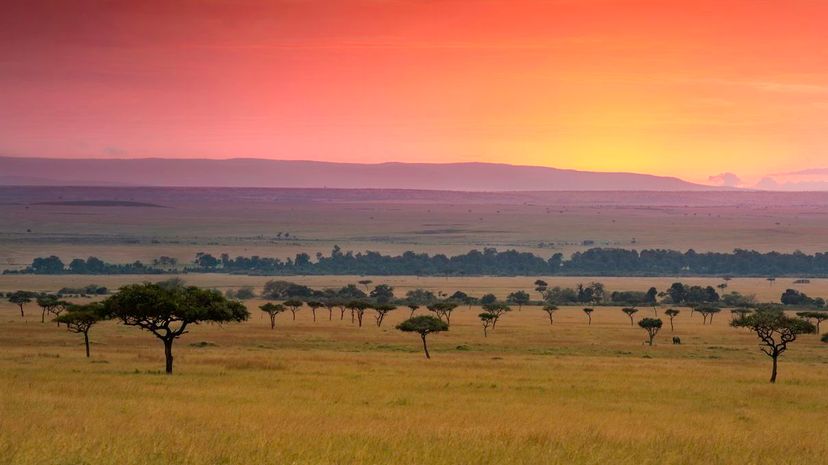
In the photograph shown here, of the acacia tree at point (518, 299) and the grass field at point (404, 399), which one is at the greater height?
the grass field at point (404, 399)

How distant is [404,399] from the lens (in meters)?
34.2

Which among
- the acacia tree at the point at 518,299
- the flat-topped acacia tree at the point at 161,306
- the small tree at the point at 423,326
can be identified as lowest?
the acacia tree at the point at 518,299

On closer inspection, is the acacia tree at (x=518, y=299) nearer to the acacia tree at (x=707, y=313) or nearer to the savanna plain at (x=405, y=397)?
the acacia tree at (x=707, y=313)

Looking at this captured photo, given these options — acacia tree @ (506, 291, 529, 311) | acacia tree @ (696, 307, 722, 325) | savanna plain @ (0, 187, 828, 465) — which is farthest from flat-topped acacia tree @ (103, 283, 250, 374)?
acacia tree @ (506, 291, 529, 311)

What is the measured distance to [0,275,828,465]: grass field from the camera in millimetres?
17797

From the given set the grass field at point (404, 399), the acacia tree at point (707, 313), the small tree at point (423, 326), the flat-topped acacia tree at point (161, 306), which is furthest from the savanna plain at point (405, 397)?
the acacia tree at point (707, 313)

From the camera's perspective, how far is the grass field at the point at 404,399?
17.8 m

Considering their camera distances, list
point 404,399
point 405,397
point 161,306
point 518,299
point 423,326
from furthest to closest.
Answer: point 518,299 < point 423,326 < point 161,306 < point 405,397 < point 404,399

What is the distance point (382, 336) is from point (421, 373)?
27.0 m

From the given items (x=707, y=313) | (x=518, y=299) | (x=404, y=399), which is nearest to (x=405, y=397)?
(x=404, y=399)

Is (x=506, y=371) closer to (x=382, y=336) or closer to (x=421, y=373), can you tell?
(x=421, y=373)

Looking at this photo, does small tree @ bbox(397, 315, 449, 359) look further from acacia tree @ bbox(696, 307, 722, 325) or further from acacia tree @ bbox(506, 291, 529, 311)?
acacia tree @ bbox(506, 291, 529, 311)

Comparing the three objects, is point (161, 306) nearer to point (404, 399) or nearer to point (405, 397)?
point (405, 397)

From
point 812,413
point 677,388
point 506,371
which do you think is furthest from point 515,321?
point 812,413
